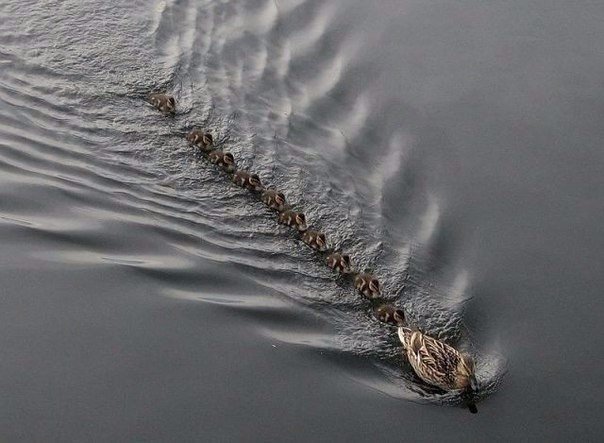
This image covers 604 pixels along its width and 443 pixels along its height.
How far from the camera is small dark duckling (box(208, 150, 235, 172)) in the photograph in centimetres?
862

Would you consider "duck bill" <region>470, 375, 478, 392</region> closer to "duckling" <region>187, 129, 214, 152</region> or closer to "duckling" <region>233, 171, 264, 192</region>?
"duckling" <region>233, 171, 264, 192</region>

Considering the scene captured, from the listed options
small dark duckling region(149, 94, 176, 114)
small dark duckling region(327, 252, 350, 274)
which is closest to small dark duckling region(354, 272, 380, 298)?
small dark duckling region(327, 252, 350, 274)

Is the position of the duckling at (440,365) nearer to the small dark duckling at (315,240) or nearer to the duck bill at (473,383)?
the duck bill at (473,383)

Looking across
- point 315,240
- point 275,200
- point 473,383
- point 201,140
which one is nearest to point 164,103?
point 201,140

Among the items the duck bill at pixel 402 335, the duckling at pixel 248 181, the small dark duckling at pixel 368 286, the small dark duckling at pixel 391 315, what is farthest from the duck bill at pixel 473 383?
the duckling at pixel 248 181

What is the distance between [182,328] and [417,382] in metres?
1.66

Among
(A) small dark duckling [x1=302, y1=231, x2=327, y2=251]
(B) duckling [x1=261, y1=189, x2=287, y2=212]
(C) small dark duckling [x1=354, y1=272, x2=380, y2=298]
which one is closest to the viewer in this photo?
(C) small dark duckling [x1=354, y1=272, x2=380, y2=298]

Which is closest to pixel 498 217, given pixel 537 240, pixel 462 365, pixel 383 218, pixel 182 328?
pixel 537 240

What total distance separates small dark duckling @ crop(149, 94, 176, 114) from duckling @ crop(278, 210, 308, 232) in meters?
1.67

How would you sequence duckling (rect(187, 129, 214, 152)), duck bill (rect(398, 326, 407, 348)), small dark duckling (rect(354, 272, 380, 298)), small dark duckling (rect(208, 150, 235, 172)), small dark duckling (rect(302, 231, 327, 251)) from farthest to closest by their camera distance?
1. duckling (rect(187, 129, 214, 152))
2. small dark duckling (rect(208, 150, 235, 172))
3. small dark duckling (rect(302, 231, 327, 251))
4. small dark duckling (rect(354, 272, 380, 298))
5. duck bill (rect(398, 326, 407, 348))

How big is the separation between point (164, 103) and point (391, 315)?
10.0 ft

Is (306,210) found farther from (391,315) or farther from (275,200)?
(391,315)

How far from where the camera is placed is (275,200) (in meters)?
8.31

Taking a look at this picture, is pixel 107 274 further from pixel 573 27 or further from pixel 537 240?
pixel 573 27
